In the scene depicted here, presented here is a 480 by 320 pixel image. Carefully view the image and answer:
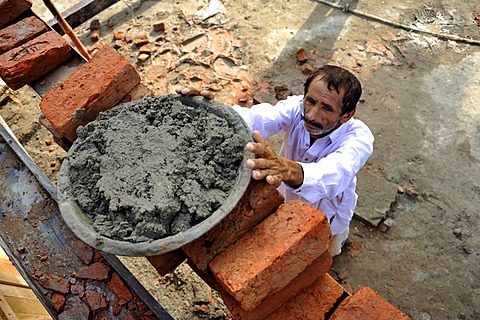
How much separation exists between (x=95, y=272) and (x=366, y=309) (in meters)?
1.45

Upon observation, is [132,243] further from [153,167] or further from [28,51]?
[28,51]

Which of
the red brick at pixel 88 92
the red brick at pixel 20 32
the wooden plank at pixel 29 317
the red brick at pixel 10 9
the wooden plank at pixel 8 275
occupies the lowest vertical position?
the wooden plank at pixel 29 317

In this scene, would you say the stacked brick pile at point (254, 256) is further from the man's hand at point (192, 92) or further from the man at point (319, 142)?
the man's hand at point (192, 92)

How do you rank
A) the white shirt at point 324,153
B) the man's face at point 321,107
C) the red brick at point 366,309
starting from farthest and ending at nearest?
the man's face at point 321,107 < the white shirt at point 324,153 < the red brick at point 366,309

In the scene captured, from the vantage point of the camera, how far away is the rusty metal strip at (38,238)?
2.27 m

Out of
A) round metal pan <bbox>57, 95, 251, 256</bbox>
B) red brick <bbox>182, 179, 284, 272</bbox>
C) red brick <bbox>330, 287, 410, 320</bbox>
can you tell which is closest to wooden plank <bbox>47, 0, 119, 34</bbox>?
round metal pan <bbox>57, 95, 251, 256</bbox>

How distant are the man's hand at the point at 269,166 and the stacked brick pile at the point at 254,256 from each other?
0.10 meters

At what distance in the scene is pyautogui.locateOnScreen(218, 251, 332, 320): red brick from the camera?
201 centimetres

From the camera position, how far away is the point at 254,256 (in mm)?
1932

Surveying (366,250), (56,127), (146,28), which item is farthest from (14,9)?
(366,250)

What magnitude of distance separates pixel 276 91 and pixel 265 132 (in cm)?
201

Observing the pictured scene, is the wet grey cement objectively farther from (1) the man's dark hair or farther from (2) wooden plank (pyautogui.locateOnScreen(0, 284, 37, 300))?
(2) wooden plank (pyautogui.locateOnScreen(0, 284, 37, 300))

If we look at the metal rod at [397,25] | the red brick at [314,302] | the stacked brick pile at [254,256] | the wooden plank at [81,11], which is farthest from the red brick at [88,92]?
the metal rod at [397,25]

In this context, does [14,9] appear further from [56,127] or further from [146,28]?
[146,28]
